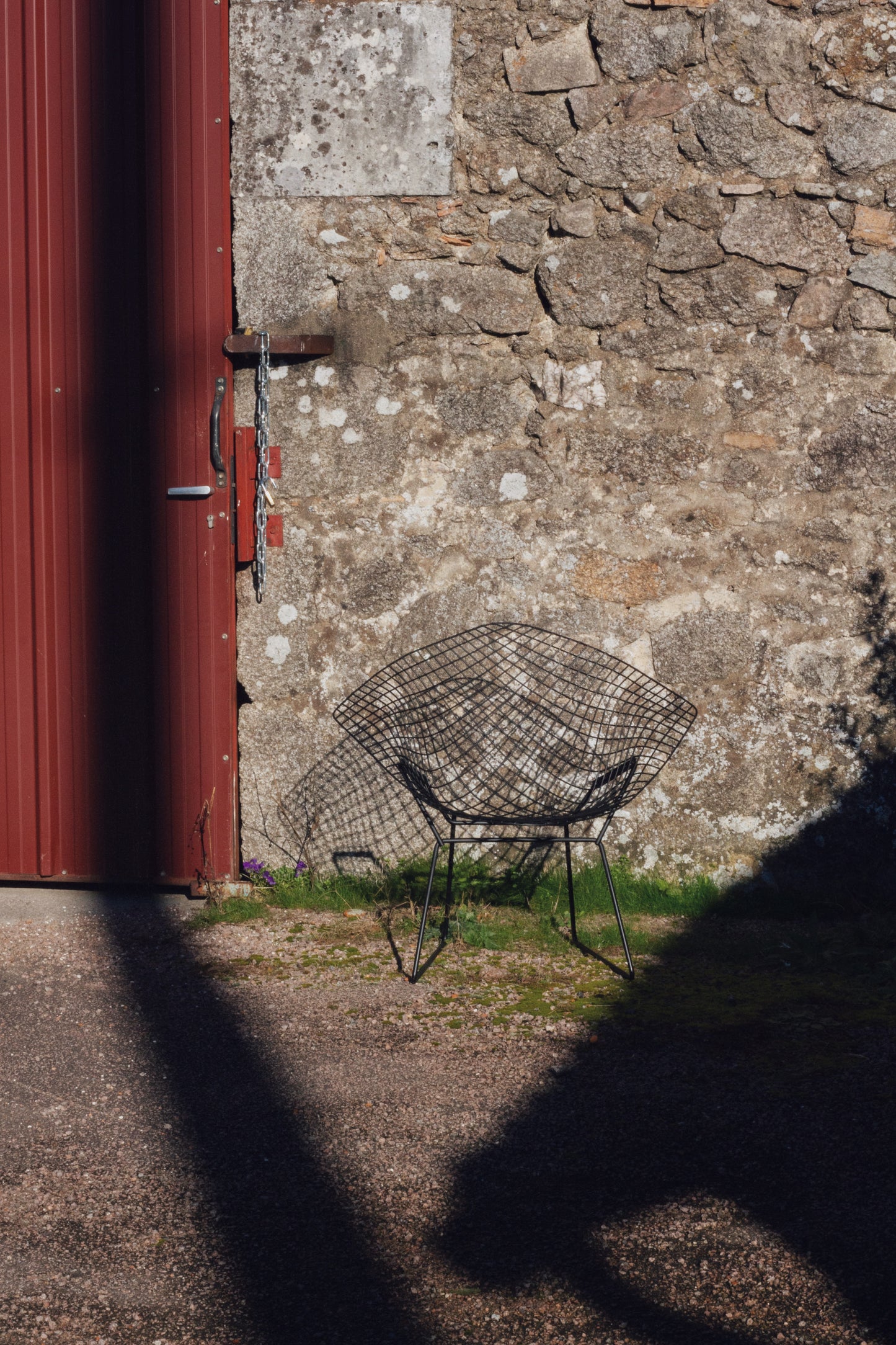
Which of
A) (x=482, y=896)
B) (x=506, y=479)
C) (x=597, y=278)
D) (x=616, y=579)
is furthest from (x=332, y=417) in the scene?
(x=482, y=896)

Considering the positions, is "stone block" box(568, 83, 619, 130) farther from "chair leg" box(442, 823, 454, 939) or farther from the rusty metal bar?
"chair leg" box(442, 823, 454, 939)

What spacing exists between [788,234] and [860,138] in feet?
1.20

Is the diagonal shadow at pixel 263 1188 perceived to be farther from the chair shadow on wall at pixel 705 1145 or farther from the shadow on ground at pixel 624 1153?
the chair shadow on wall at pixel 705 1145

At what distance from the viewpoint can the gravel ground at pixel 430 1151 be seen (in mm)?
1896

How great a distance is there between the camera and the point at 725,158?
3.72m

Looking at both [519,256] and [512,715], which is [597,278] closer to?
[519,256]

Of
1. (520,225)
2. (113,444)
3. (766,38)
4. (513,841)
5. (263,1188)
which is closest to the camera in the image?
(263,1188)

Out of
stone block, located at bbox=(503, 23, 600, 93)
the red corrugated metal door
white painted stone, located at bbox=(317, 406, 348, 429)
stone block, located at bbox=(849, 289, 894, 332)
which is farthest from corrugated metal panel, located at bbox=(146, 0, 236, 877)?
stone block, located at bbox=(849, 289, 894, 332)

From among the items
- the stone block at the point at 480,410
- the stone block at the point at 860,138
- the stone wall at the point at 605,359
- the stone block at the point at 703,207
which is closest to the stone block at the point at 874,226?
the stone wall at the point at 605,359

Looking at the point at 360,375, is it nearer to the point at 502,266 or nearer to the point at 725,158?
the point at 502,266

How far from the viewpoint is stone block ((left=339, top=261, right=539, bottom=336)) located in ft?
12.4

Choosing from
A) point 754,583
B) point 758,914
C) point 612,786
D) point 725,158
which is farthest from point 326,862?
point 725,158

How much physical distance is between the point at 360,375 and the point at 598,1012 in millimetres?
2148

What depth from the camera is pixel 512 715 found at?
3857 millimetres
